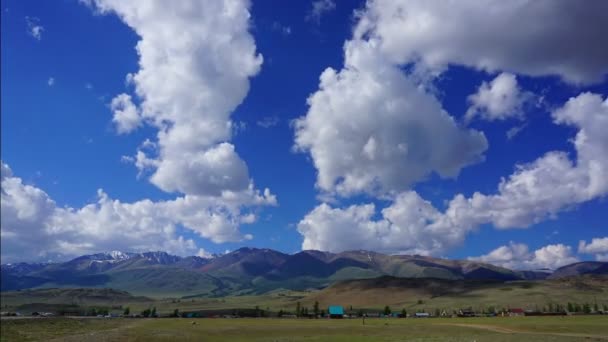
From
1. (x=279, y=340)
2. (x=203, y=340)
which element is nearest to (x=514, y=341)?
(x=279, y=340)

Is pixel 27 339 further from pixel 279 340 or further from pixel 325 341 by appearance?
pixel 325 341

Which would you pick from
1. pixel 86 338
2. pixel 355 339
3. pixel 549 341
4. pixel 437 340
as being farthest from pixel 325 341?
pixel 86 338

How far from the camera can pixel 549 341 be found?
7144 centimetres

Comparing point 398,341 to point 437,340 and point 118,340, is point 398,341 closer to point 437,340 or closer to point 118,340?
point 437,340

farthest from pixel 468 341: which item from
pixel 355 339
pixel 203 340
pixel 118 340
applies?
pixel 118 340

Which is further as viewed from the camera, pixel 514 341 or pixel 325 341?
pixel 325 341

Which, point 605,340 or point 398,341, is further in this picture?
point 398,341

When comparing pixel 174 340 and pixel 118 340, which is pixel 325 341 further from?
pixel 118 340

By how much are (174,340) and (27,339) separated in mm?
26872

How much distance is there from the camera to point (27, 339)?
288 ft

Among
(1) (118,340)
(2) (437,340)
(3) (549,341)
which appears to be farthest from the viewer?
(1) (118,340)

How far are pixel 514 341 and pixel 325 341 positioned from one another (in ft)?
96.3

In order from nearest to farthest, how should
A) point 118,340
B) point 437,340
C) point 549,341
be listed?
point 549,341 < point 437,340 < point 118,340

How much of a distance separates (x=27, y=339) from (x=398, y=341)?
2545 inches
